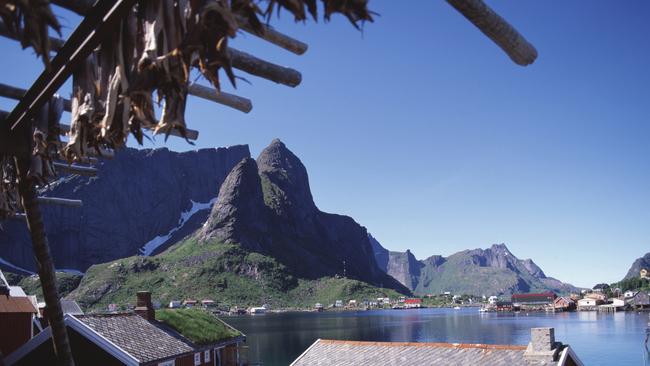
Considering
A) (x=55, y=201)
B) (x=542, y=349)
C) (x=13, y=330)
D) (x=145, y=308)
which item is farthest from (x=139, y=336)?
(x=55, y=201)

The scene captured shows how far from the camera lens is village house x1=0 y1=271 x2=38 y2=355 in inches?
923

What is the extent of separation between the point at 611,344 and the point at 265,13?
99118 mm

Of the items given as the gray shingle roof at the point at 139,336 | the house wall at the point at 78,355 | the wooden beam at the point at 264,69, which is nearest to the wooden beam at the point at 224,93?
the wooden beam at the point at 264,69

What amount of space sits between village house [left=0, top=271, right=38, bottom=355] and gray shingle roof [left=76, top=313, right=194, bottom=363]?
2.78 metres

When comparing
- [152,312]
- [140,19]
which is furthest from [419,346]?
[140,19]

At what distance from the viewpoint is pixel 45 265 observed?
16.4ft

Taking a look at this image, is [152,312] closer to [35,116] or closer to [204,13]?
[35,116]

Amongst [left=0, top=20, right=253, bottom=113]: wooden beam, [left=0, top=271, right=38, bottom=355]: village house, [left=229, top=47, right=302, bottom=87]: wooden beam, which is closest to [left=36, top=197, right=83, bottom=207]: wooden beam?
[left=0, top=20, right=253, bottom=113]: wooden beam

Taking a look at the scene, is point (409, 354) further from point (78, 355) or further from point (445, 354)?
point (78, 355)

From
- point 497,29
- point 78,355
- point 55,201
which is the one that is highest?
point 497,29

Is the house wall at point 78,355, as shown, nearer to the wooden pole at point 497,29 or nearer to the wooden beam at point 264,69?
the wooden beam at point 264,69

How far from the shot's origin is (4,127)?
4.63 meters

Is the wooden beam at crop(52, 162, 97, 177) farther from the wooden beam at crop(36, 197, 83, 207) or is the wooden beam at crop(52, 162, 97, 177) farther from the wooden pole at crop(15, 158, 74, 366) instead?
the wooden pole at crop(15, 158, 74, 366)

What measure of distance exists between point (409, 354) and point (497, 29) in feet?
72.4
